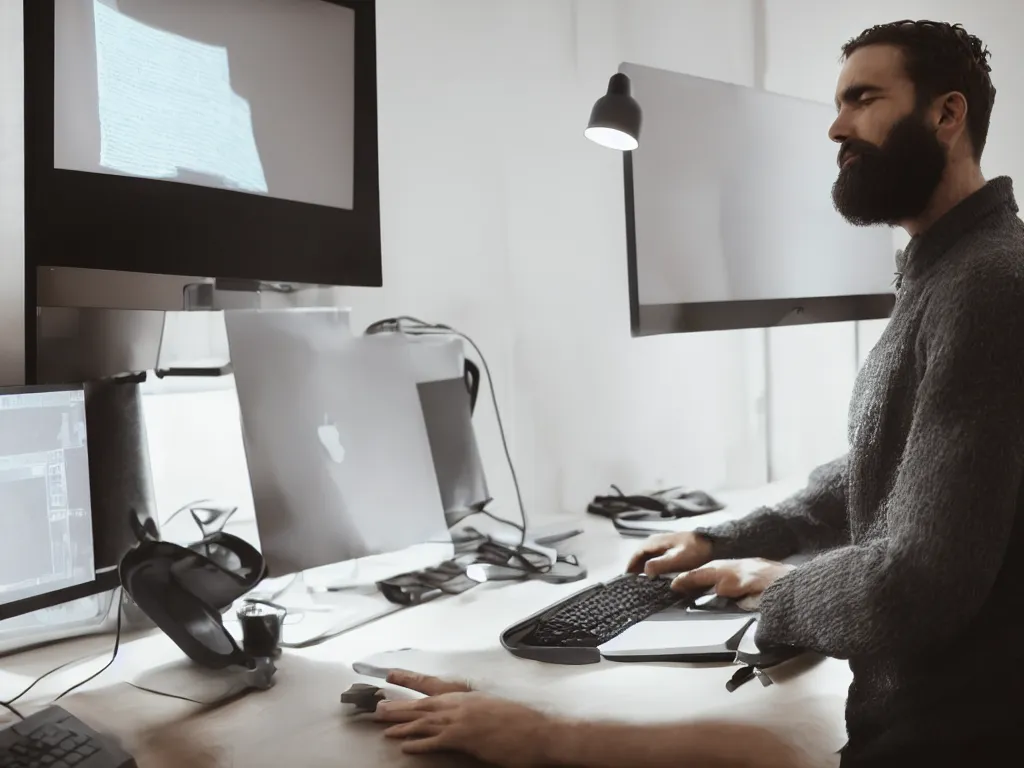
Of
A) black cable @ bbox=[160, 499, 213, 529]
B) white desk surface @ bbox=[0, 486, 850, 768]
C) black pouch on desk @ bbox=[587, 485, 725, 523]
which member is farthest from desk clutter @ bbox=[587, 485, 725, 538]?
black cable @ bbox=[160, 499, 213, 529]

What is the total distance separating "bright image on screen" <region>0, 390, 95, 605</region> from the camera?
0.96 metres

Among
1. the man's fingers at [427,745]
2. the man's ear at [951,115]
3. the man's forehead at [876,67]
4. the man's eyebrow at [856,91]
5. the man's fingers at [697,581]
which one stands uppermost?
the man's forehead at [876,67]

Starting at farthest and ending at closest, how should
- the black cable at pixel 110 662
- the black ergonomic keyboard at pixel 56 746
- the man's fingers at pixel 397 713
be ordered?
Result: the black cable at pixel 110 662 → the man's fingers at pixel 397 713 → the black ergonomic keyboard at pixel 56 746

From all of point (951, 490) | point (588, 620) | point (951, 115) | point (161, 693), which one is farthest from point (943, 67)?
point (161, 693)

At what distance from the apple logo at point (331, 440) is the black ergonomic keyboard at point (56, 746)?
1.80ft

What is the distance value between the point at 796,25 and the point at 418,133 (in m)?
1.29

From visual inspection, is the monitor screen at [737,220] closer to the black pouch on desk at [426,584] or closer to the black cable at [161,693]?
the black pouch on desk at [426,584]

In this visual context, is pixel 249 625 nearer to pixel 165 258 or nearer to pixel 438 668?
pixel 438 668

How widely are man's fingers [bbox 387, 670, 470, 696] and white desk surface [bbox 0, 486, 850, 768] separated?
0.03 meters

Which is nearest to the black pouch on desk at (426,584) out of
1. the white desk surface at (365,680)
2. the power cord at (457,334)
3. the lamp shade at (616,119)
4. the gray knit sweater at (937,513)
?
the white desk surface at (365,680)

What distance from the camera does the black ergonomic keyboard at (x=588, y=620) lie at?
3.40 feet

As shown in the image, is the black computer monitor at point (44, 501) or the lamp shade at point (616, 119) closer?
the black computer monitor at point (44, 501)

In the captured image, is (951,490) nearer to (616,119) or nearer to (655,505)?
(616,119)

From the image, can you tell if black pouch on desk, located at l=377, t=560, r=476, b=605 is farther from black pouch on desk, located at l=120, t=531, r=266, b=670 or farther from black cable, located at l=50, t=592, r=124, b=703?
black cable, located at l=50, t=592, r=124, b=703
